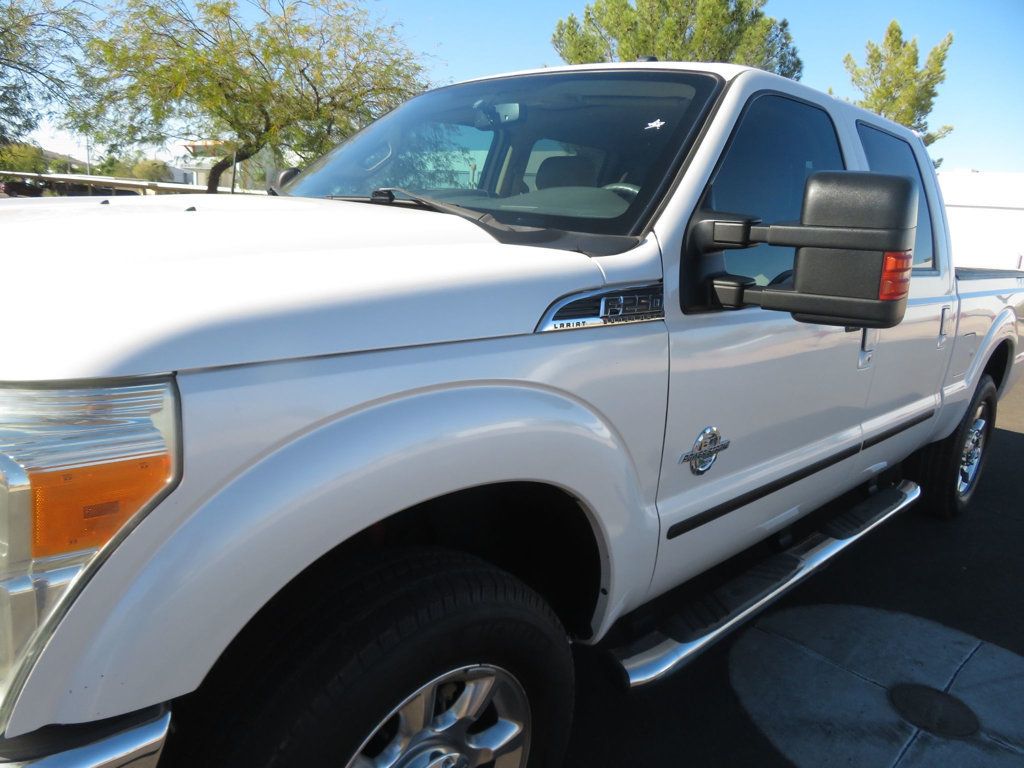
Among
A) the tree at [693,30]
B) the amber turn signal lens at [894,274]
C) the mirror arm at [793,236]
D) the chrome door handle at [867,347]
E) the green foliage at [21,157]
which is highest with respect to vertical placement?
the tree at [693,30]

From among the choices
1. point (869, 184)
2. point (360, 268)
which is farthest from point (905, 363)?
point (360, 268)

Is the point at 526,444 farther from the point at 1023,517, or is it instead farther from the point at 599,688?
the point at 1023,517

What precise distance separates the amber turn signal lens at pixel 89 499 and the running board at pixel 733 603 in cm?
130

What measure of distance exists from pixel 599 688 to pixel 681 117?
1.90 meters

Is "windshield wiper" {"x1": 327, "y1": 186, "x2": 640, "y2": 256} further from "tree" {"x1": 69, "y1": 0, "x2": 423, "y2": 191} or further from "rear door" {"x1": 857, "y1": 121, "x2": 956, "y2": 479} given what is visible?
"tree" {"x1": 69, "y1": 0, "x2": 423, "y2": 191}

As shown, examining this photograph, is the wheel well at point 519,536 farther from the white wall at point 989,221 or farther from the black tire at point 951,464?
the white wall at point 989,221

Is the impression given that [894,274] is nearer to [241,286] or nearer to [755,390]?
[755,390]

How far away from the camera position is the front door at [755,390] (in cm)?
195

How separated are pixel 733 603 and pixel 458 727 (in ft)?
3.47

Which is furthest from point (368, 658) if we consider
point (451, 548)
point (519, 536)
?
point (519, 536)

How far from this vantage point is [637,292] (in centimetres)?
176

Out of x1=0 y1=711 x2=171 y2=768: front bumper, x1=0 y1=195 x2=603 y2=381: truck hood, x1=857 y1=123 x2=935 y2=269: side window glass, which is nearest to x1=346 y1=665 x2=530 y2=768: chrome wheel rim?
x1=0 y1=711 x2=171 y2=768: front bumper

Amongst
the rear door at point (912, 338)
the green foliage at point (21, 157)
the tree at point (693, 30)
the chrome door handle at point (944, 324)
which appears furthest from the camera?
the tree at point (693, 30)

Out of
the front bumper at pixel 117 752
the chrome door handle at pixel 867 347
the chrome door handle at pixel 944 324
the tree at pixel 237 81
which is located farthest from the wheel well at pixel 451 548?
the tree at pixel 237 81
